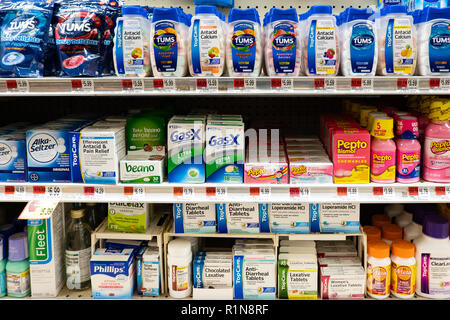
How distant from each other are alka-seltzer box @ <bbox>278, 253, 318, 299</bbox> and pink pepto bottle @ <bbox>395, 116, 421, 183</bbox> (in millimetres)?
596

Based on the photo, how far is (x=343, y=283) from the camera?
1.96 metres

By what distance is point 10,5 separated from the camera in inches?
71.0

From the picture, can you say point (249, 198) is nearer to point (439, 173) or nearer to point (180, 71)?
point (180, 71)

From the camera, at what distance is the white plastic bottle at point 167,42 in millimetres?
1685

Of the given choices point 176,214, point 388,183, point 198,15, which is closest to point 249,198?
point 176,214

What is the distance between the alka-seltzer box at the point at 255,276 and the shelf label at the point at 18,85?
123 cm

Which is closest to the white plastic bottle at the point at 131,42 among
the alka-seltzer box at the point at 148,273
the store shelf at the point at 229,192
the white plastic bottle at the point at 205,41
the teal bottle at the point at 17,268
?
the white plastic bottle at the point at 205,41

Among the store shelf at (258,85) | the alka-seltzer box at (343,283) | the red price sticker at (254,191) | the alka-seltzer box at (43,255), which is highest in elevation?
the store shelf at (258,85)

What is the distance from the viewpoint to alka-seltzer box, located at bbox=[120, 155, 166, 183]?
1835 mm

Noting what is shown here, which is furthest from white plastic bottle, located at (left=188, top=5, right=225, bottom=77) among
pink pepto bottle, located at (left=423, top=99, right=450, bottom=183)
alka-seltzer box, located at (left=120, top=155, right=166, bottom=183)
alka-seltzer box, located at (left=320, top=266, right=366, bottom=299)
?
alka-seltzer box, located at (left=320, top=266, right=366, bottom=299)

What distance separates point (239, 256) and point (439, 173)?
100 centimetres

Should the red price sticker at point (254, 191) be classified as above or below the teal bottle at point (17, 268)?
above

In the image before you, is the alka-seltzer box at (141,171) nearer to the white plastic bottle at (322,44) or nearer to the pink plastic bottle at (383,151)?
the white plastic bottle at (322,44)

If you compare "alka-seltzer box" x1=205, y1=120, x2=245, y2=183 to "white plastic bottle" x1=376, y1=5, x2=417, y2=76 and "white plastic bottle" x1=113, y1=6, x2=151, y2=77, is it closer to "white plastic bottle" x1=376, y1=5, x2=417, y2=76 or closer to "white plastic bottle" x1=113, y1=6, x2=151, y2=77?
"white plastic bottle" x1=113, y1=6, x2=151, y2=77
